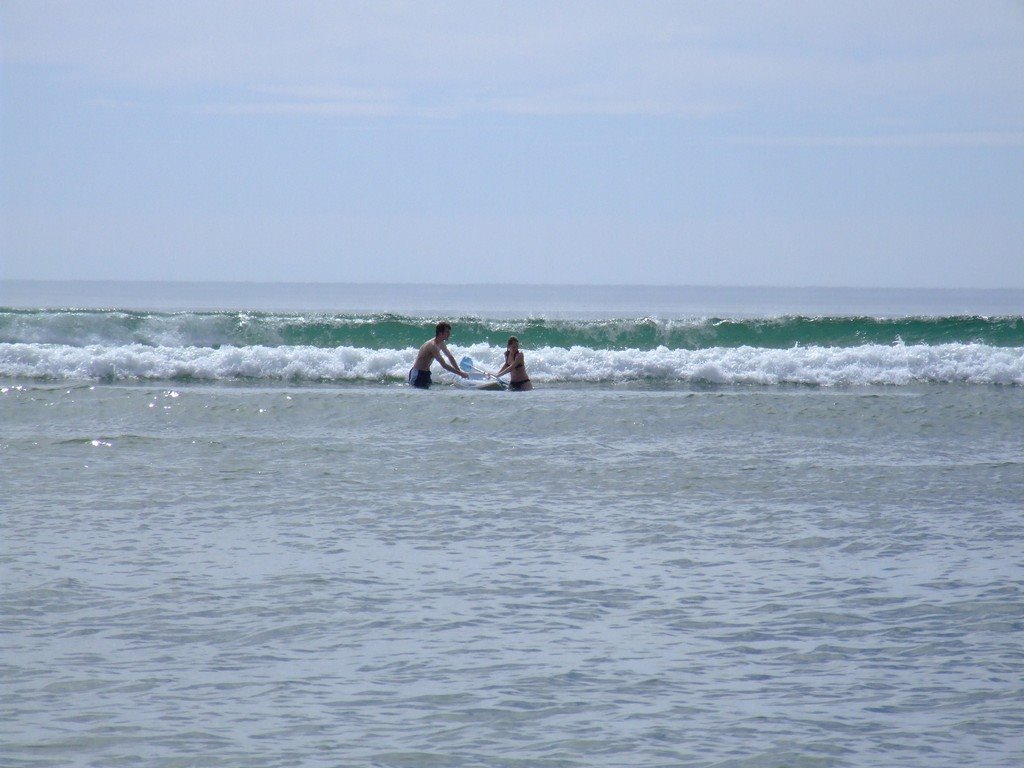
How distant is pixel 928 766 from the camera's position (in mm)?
4461

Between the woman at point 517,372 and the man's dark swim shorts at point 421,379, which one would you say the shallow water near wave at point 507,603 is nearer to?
the woman at point 517,372

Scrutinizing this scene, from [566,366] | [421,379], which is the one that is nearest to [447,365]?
[421,379]

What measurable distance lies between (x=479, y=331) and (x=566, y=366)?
6.20 metres

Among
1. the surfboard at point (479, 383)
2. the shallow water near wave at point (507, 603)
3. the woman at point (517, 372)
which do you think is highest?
the woman at point (517, 372)

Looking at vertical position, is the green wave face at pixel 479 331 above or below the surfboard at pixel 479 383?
above

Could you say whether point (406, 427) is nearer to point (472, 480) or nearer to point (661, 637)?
point (472, 480)

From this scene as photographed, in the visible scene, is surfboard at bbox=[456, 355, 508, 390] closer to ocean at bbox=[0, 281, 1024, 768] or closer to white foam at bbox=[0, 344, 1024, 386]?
white foam at bbox=[0, 344, 1024, 386]

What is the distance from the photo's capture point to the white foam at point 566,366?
2252cm

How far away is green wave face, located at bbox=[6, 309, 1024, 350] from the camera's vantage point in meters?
27.9

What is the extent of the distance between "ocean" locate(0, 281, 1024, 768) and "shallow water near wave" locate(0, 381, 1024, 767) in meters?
0.03

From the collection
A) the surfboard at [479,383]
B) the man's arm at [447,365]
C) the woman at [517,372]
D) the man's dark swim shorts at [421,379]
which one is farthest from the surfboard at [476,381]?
the man's dark swim shorts at [421,379]

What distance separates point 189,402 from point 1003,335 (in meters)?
21.7

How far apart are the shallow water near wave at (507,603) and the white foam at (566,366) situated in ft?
31.9

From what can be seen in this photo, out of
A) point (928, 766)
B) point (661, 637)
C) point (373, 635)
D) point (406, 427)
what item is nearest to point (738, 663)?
point (661, 637)
